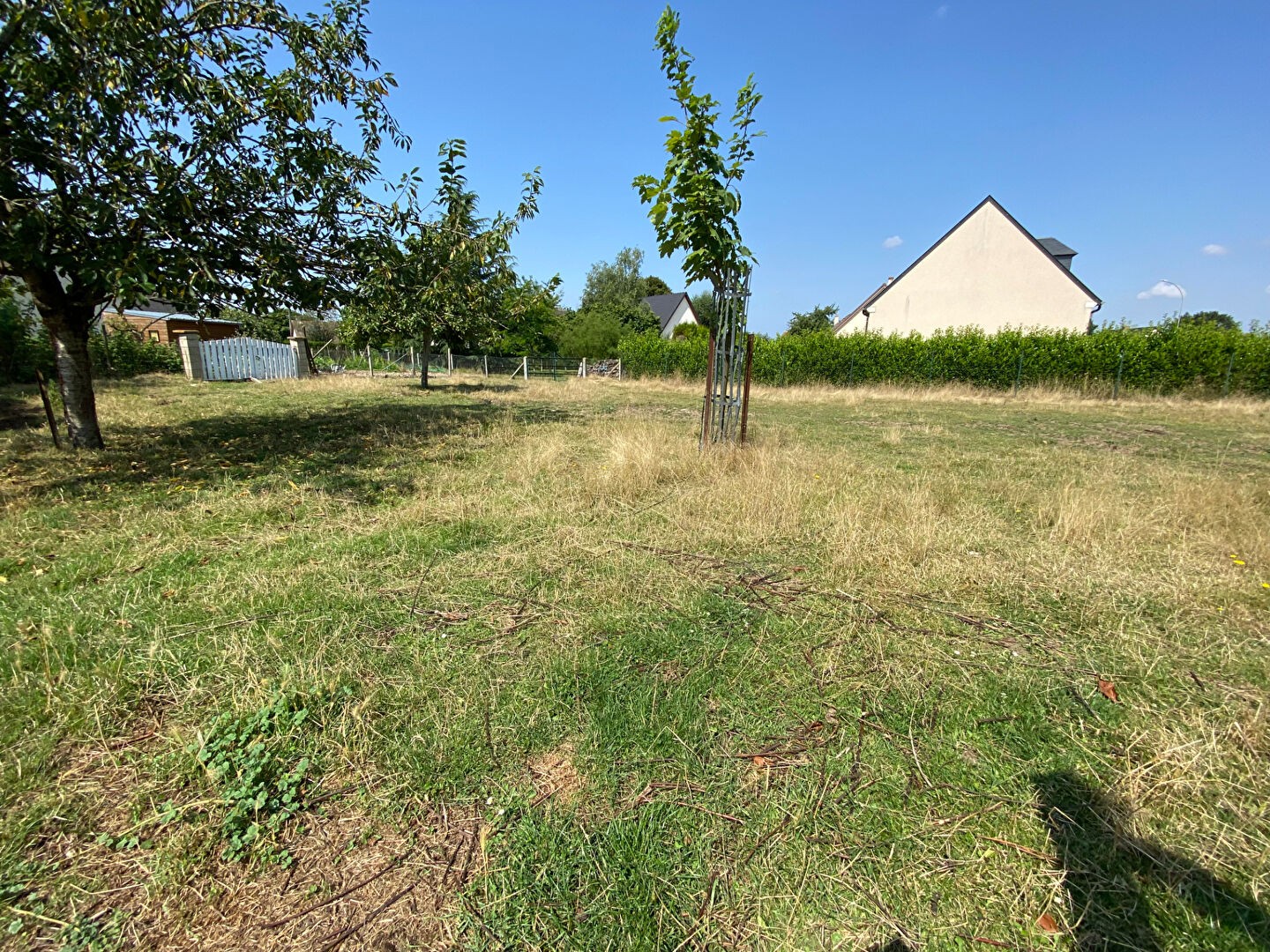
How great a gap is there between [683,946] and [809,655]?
1.46 meters

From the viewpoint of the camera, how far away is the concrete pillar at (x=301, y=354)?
2197cm

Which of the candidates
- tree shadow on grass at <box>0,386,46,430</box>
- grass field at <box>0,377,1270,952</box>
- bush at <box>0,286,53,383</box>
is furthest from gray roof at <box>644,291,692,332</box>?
grass field at <box>0,377,1270,952</box>

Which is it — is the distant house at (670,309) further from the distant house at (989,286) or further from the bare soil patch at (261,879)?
the bare soil patch at (261,879)

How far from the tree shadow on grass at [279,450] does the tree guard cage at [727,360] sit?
349cm

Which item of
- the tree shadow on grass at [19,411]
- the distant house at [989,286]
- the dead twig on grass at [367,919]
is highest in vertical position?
the distant house at [989,286]

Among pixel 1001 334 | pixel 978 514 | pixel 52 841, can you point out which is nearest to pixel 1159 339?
pixel 1001 334

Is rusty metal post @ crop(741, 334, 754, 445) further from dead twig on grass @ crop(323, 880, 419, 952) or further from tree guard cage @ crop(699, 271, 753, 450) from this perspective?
dead twig on grass @ crop(323, 880, 419, 952)

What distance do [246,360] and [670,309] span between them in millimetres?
41736

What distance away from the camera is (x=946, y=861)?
5.23ft

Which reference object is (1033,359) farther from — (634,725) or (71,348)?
(71,348)

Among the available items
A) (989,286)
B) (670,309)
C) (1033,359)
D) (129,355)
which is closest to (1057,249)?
(989,286)

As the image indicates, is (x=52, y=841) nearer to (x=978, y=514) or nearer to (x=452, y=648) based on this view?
(x=452, y=648)

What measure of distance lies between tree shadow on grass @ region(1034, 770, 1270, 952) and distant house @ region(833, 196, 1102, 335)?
91.7ft

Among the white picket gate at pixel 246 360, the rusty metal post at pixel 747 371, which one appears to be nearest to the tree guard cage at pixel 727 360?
the rusty metal post at pixel 747 371
